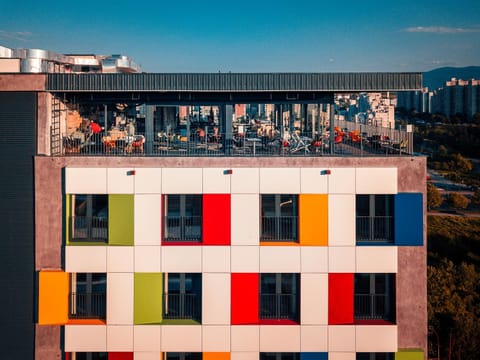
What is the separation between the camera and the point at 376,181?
15.7 meters

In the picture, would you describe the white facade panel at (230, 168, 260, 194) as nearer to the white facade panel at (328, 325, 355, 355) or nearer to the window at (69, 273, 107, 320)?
the white facade panel at (328, 325, 355, 355)

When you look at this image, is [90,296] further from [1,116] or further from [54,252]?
[1,116]

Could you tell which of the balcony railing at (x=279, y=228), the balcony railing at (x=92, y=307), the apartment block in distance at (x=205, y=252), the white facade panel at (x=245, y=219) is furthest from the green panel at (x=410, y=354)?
the balcony railing at (x=92, y=307)

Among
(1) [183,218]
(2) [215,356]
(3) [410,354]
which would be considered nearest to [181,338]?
(2) [215,356]

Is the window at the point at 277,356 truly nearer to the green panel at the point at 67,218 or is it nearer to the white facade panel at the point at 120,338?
the white facade panel at the point at 120,338

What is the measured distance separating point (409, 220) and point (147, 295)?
8009mm

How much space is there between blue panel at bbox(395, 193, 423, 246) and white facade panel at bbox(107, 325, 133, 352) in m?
8.32

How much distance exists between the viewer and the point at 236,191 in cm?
1573

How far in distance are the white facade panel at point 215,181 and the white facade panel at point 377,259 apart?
4.33 m

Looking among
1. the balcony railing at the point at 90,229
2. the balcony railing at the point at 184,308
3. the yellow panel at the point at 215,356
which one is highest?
the balcony railing at the point at 90,229

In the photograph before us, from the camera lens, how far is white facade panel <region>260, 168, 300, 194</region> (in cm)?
1566

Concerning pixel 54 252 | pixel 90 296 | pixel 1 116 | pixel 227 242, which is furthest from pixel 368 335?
pixel 1 116

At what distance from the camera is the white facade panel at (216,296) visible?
15.6 metres

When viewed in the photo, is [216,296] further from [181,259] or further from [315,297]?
[315,297]
